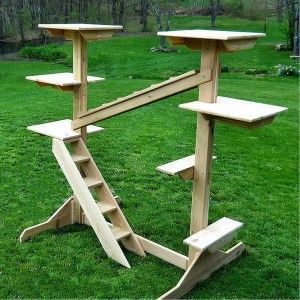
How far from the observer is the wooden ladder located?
5.04m

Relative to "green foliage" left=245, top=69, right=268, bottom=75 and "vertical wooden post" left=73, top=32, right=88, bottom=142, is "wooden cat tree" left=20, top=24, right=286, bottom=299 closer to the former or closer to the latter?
"vertical wooden post" left=73, top=32, right=88, bottom=142

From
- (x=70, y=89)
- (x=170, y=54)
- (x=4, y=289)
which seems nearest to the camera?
(x=4, y=289)

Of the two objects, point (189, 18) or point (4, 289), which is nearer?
point (4, 289)

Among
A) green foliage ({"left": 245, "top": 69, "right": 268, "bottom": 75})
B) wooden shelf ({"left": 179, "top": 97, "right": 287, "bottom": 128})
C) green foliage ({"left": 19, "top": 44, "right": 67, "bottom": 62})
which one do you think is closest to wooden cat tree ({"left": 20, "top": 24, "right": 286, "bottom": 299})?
wooden shelf ({"left": 179, "top": 97, "right": 287, "bottom": 128})

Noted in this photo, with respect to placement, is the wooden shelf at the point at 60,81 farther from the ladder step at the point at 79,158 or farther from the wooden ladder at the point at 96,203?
the ladder step at the point at 79,158

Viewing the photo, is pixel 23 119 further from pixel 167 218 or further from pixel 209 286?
pixel 209 286

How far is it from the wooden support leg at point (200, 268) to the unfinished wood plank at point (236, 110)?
1.40 meters

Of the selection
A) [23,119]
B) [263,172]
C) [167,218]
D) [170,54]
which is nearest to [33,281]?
[167,218]

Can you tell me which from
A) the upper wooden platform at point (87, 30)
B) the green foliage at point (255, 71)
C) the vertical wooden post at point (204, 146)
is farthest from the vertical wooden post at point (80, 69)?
the green foliage at point (255, 71)

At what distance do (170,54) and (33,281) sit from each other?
20.5m

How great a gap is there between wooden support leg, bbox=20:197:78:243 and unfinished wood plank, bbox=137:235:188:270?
41.8 inches

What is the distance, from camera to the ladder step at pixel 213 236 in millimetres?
4393

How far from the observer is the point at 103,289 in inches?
183

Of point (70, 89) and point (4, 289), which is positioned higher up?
point (70, 89)
